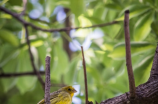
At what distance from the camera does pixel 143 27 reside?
8.71 feet

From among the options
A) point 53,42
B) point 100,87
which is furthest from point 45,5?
point 100,87

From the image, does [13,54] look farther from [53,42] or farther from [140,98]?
[140,98]

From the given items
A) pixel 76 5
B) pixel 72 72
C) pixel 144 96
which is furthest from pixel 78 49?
pixel 144 96

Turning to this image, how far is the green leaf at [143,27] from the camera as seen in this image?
8.59 ft

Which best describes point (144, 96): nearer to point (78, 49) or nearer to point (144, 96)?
point (144, 96)

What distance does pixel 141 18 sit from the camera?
2.69 m

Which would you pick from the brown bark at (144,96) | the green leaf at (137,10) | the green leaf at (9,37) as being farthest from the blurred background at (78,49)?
the brown bark at (144,96)

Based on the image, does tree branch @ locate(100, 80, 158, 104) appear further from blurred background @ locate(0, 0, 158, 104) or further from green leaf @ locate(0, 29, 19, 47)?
green leaf @ locate(0, 29, 19, 47)

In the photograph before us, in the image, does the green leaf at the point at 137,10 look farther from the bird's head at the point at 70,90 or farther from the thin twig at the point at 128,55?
the thin twig at the point at 128,55

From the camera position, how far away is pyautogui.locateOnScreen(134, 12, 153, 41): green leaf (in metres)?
2.62

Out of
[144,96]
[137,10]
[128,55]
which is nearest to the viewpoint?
[128,55]

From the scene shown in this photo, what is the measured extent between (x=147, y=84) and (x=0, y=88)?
3876 mm

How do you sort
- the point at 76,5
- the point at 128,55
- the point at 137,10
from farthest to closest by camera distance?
the point at 76,5, the point at 137,10, the point at 128,55

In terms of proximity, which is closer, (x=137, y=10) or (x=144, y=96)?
(x=144, y=96)
